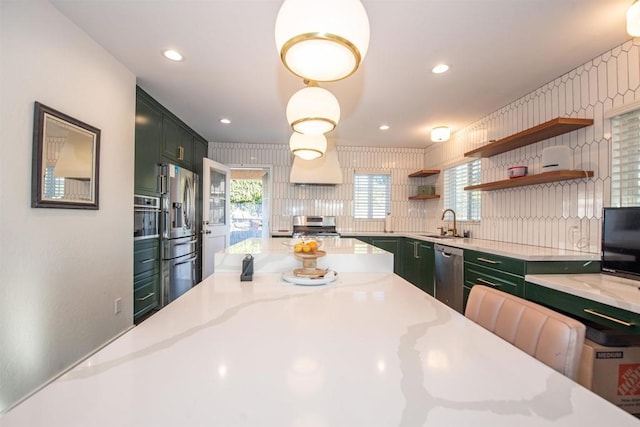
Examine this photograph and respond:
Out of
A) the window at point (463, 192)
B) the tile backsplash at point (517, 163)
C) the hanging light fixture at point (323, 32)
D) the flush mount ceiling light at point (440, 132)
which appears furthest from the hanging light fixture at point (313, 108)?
the window at point (463, 192)

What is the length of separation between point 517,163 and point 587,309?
1.75m

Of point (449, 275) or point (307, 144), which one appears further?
point (449, 275)

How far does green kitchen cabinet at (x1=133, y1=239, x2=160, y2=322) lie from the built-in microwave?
70 millimetres

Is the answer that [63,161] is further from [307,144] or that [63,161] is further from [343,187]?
[343,187]

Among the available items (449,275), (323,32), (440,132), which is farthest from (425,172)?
(323,32)

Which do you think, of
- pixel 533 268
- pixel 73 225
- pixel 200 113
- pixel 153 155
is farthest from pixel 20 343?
pixel 533 268

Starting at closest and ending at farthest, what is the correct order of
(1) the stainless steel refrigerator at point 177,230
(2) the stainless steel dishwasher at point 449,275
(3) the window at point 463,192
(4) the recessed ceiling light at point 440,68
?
(4) the recessed ceiling light at point 440,68 < (2) the stainless steel dishwasher at point 449,275 < (1) the stainless steel refrigerator at point 177,230 < (3) the window at point 463,192

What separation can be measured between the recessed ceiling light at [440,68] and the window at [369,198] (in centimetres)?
268

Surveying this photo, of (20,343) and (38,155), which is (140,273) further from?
(38,155)

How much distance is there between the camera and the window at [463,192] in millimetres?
3609

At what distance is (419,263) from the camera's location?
3963mm

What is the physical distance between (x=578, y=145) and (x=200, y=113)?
3.66m

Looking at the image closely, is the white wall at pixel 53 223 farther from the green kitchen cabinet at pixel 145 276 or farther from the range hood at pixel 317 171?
the range hood at pixel 317 171

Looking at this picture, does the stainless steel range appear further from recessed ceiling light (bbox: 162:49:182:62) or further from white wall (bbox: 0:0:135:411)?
recessed ceiling light (bbox: 162:49:182:62)
